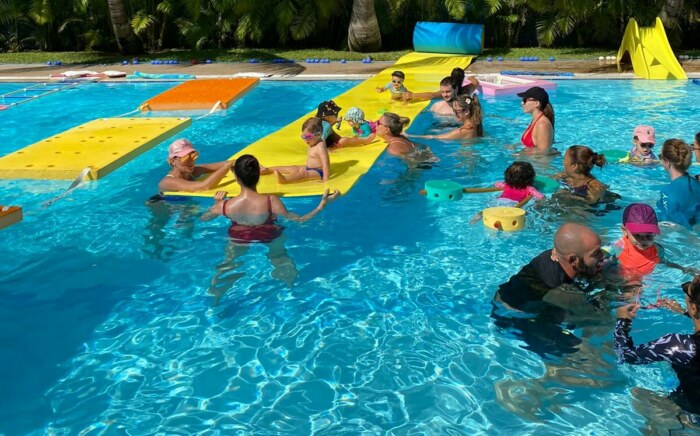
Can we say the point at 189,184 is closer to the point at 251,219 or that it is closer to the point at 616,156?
the point at 251,219

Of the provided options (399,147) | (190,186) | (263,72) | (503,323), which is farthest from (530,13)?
(503,323)

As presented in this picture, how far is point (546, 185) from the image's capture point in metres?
7.66

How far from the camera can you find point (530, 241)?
21.6 feet

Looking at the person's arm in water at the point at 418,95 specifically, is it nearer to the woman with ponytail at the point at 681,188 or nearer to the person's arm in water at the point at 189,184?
the person's arm in water at the point at 189,184

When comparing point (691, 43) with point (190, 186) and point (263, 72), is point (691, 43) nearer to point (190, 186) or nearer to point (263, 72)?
point (263, 72)

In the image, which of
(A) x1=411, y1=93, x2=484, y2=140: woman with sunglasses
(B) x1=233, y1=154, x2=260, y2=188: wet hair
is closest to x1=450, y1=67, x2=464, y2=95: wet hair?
(A) x1=411, y1=93, x2=484, y2=140: woman with sunglasses

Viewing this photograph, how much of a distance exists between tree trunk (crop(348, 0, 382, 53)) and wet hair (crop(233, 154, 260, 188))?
13909 mm

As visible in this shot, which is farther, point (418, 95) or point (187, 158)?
point (418, 95)

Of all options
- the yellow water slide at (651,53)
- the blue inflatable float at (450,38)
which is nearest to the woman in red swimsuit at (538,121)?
the yellow water slide at (651,53)

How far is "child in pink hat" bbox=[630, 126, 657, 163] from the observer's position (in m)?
8.31

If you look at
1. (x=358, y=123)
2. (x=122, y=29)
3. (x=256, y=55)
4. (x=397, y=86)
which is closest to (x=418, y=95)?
(x=397, y=86)

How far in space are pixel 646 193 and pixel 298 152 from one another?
411 centimetres

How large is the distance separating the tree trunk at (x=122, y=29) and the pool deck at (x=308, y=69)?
1834 mm

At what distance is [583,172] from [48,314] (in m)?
4.88
